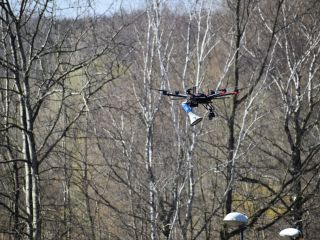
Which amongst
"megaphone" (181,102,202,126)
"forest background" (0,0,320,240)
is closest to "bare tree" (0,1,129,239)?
"forest background" (0,0,320,240)

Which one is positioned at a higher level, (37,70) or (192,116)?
(37,70)

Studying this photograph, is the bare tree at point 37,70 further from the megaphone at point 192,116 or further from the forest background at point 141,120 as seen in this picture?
the megaphone at point 192,116

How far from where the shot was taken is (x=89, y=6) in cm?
1190

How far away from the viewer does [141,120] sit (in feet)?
48.7

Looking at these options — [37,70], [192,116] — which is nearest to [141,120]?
[37,70]

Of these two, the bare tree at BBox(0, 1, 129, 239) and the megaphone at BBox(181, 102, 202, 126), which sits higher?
the bare tree at BBox(0, 1, 129, 239)

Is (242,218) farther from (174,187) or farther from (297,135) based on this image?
(297,135)

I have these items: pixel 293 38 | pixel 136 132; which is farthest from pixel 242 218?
pixel 293 38

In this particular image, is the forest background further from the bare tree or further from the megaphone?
the megaphone

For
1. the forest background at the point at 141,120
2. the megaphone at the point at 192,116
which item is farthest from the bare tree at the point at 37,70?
the megaphone at the point at 192,116

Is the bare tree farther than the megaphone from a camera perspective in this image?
Yes

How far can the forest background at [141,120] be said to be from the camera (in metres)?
11.8

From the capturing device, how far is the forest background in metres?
11.8

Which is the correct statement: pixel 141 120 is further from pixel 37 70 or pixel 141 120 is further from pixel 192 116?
pixel 192 116
